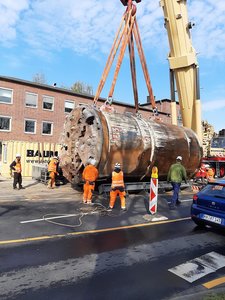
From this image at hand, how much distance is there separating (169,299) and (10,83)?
1085 inches

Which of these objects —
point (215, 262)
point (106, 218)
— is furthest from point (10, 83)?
point (215, 262)

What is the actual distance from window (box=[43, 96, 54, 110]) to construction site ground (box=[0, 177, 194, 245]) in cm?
1916

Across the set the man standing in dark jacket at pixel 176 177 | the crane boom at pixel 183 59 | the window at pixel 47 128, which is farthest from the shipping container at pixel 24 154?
the man standing in dark jacket at pixel 176 177

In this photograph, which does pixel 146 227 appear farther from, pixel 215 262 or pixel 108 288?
pixel 108 288

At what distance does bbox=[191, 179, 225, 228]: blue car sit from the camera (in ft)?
21.1

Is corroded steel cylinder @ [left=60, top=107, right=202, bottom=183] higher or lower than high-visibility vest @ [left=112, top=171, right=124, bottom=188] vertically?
higher

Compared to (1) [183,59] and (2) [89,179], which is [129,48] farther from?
(2) [89,179]

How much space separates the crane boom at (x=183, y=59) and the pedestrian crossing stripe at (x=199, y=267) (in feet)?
34.3

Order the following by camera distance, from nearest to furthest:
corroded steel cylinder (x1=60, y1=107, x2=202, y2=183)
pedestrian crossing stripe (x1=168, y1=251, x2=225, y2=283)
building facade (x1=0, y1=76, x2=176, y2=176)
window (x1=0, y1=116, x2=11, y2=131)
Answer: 1. pedestrian crossing stripe (x1=168, y1=251, x2=225, y2=283)
2. corroded steel cylinder (x1=60, y1=107, x2=202, y2=183)
3. window (x1=0, y1=116, x2=11, y2=131)
4. building facade (x1=0, y1=76, x2=176, y2=176)

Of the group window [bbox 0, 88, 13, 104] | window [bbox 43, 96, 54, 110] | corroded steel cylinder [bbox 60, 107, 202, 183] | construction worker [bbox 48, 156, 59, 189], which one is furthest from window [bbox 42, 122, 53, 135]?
corroded steel cylinder [bbox 60, 107, 202, 183]

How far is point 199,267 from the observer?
4.83 meters

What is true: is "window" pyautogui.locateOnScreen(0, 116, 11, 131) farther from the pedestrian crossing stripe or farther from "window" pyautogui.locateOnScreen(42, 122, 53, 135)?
the pedestrian crossing stripe

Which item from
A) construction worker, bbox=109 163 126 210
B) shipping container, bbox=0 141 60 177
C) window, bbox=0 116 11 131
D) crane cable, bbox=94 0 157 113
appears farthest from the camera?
window, bbox=0 116 11 131

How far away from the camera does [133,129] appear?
11688 mm
